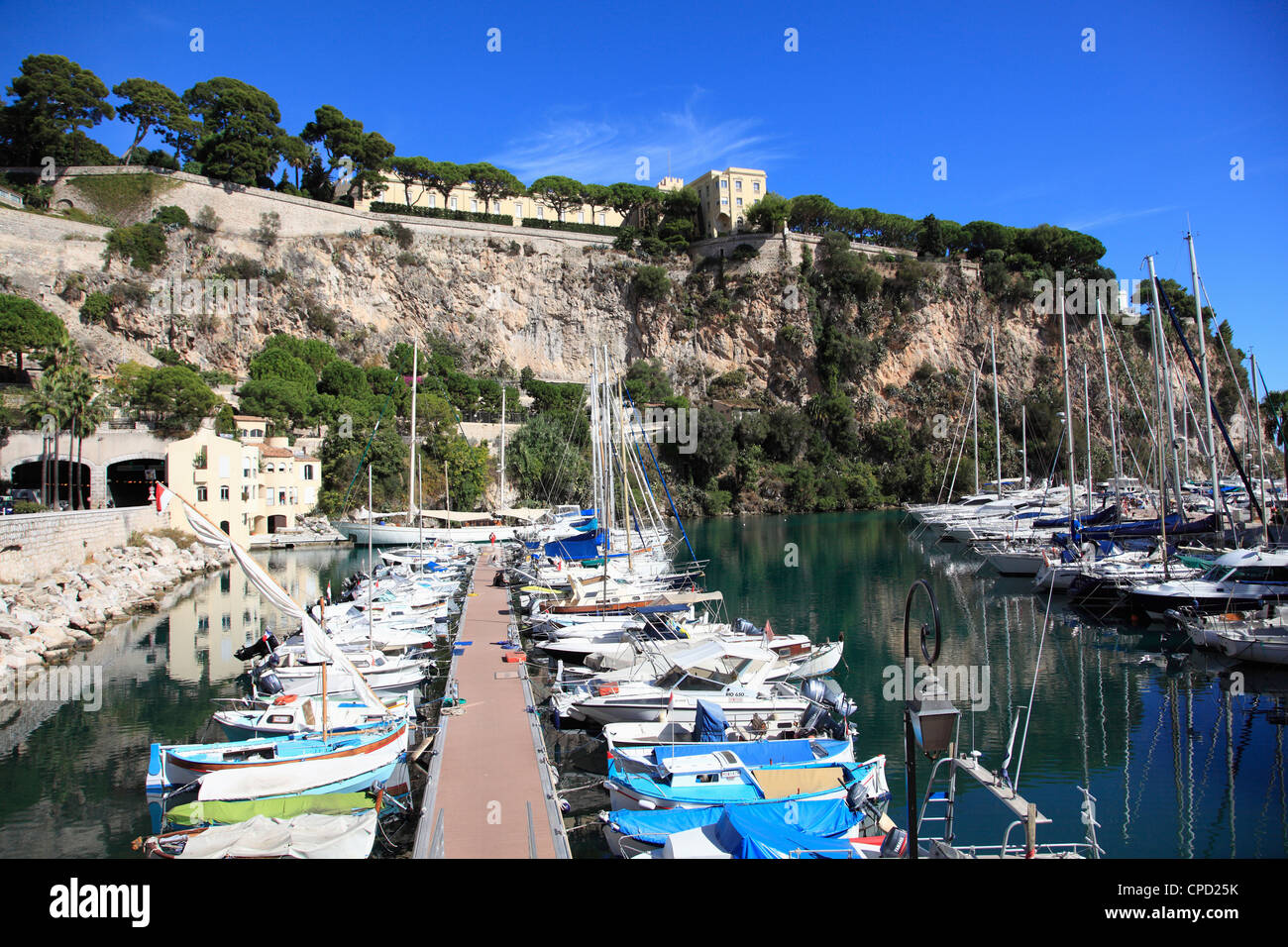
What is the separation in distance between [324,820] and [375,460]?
41.9m

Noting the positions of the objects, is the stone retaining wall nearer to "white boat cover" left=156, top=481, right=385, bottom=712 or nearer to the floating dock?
the floating dock

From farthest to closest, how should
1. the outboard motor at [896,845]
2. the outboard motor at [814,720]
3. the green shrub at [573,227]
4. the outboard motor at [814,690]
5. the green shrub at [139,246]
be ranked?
the green shrub at [573,227] → the green shrub at [139,246] → the outboard motor at [814,690] → the outboard motor at [814,720] → the outboard motor at [896,845]

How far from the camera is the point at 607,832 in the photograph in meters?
9.54

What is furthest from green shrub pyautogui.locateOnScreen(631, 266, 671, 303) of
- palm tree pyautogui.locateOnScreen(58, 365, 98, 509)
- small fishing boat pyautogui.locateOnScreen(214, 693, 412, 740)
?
small fishing boat pyautogui.locateOnScreen(214, 693, 412, 740)

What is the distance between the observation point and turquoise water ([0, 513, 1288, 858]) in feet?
37.2

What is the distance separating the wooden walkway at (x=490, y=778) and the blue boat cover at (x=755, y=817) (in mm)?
859

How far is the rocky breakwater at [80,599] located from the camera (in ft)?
66.3

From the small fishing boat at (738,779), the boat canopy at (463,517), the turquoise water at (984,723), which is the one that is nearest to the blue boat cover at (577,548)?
the turquoise water at (984,723)

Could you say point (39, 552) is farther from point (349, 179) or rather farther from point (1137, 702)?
point (349, 179)

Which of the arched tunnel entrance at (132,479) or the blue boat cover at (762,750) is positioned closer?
the blue boat cover at (762,750)

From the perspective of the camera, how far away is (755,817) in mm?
8758

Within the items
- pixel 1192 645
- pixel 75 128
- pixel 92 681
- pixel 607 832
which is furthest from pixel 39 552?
pixel 75 128

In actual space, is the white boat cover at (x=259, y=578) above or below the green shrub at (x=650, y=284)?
below

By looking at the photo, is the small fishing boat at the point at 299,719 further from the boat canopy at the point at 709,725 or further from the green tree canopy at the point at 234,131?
the green tree canopy at the point at 234,131
